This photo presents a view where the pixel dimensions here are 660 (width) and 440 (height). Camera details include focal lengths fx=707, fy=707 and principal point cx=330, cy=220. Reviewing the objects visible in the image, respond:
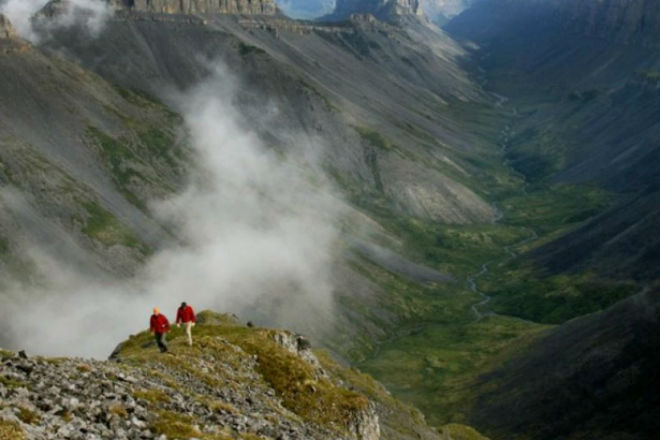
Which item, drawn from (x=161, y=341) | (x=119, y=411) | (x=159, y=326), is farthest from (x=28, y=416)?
(x=161, y=341)

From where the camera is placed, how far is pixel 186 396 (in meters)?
50.1

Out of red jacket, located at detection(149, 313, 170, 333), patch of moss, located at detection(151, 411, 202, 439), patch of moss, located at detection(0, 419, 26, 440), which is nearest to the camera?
patch of moss, located at detection(0, 419, 26, 440)

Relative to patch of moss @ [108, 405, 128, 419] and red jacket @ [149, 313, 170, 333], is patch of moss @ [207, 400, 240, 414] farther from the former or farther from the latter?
red jacket @ [149, 313, 170, 333]

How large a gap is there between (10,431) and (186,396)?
20210 mm

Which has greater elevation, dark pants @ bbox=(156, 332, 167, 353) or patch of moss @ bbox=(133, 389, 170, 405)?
dark pants @ bbox=(156, 332, 167, 353)

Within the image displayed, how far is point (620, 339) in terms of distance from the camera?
184m

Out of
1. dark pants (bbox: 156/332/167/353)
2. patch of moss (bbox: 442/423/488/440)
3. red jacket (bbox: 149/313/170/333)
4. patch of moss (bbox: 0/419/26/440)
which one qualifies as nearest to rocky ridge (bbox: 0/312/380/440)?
patch of moss (bbox: 0/419/26/440)

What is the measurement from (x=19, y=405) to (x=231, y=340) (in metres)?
42.1

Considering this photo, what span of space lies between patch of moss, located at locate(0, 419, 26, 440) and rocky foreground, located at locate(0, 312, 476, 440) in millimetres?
54

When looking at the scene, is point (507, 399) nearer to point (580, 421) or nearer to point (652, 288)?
point (580, 421)

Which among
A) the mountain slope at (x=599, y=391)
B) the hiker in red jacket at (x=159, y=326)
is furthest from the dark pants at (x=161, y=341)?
the mountain slope at (x=599, y=391)

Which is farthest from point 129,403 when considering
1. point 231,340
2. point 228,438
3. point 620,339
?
point 620,339

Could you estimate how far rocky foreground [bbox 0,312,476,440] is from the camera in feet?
120

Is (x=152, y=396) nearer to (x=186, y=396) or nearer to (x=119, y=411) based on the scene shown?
(x=186, y=396)
